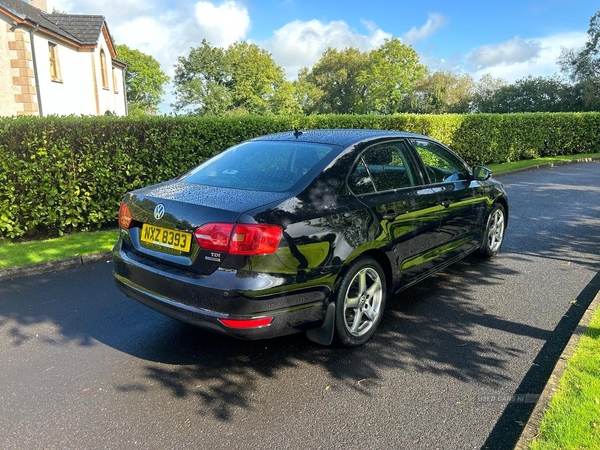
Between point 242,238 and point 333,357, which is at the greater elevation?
point 242,238

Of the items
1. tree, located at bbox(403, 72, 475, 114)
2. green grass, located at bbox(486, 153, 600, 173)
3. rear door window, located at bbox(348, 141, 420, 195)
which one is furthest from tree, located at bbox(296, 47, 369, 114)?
rear door window, located at bbox(348, 141, 420, 195)

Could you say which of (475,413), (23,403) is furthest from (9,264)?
(475,413)

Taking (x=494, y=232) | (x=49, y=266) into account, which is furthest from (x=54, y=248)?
(x=494, y=232)

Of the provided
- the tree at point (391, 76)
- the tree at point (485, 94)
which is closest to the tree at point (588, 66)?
the tree at point (485, 94)

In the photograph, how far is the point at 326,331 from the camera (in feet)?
11.4

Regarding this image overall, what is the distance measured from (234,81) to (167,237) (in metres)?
77.6

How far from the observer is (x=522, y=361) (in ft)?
11.7

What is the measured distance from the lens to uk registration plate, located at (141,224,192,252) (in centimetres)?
323

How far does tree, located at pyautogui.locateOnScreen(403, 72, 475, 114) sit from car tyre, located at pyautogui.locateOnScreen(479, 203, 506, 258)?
52.2 m

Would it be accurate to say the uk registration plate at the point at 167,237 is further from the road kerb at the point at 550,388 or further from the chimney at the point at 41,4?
the chimney at the point at 41,4

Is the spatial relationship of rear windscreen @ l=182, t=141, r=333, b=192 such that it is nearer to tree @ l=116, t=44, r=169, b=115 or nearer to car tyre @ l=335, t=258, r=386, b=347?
car tyre @ l=335, t=258, r=386, b=347

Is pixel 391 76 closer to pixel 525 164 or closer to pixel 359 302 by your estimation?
pixel 525 164

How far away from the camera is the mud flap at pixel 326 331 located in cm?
344

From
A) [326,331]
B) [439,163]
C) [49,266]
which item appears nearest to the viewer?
[326,331]
